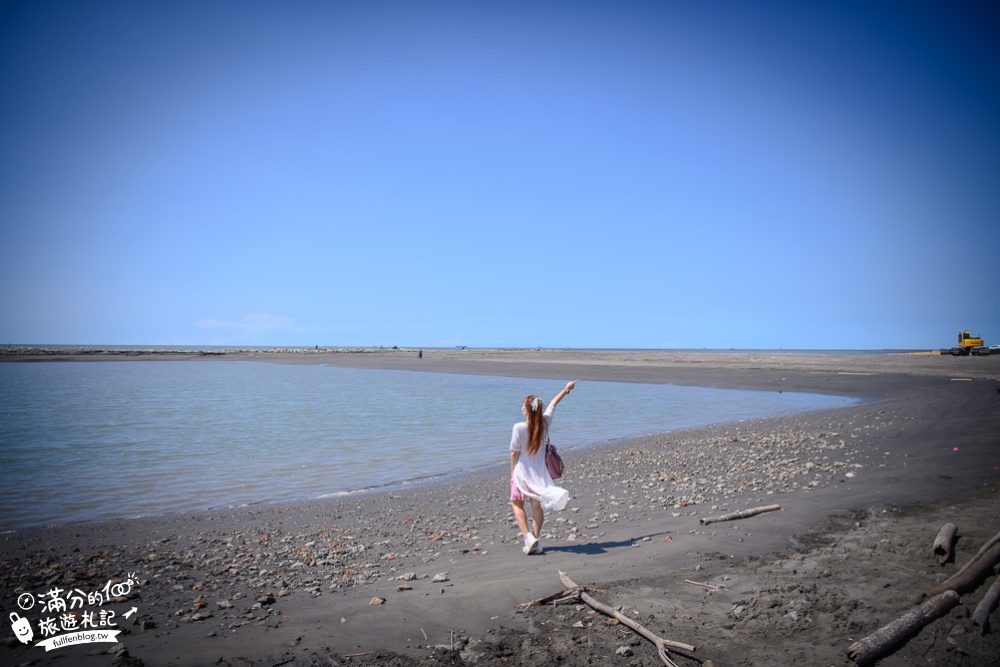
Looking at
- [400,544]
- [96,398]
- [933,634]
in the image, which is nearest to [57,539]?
[400,544]

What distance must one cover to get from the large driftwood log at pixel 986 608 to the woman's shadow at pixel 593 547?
3760mm

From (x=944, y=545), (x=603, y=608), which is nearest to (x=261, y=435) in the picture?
(x=603, y=608)

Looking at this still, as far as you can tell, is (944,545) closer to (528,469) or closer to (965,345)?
(528,469)

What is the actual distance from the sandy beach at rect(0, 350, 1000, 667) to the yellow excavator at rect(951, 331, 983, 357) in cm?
6458

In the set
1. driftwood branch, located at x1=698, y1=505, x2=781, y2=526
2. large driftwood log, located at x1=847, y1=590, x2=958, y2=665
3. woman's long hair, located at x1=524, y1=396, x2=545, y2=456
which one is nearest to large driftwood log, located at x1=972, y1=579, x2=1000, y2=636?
large driftwood log, located at x1=847, y1=590, x2=958, y2=665

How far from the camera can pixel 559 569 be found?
22.2 feet

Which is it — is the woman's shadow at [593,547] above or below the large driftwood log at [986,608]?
below

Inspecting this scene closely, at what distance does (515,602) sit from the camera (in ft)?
19.2

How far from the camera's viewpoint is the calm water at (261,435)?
1229 centimetres

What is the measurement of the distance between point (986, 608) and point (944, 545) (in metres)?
1.77

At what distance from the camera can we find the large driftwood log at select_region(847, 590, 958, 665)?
4.44 m

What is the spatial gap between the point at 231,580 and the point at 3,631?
2157 mm

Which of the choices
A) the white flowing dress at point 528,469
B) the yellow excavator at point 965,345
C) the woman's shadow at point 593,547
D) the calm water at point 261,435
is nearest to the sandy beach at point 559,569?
the woman's shadow at point 593,547

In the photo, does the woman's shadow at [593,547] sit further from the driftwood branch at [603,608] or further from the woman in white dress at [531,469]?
the driftwood branch at [603,608]
